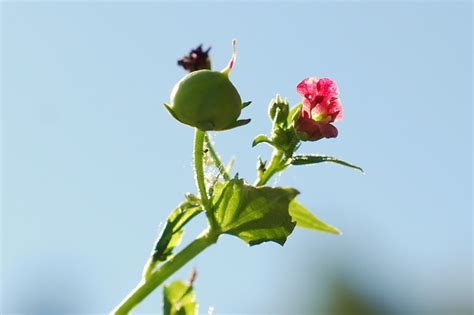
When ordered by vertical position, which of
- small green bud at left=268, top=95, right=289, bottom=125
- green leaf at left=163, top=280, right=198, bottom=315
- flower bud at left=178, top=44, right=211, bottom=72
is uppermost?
flower bud at left=178, top=44, right=211, bottom=72

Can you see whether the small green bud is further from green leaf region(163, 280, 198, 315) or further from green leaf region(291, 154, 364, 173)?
green leaf region(163, 280, 198, 315)

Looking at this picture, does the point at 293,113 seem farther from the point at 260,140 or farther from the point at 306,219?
the point at 306,219

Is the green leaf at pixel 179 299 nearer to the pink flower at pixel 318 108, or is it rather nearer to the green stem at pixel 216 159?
the green stem at pixel 216 159

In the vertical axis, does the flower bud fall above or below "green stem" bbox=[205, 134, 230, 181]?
above

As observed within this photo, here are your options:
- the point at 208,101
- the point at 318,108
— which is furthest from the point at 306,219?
the point at 208,101

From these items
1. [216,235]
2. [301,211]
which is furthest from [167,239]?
[301,211]

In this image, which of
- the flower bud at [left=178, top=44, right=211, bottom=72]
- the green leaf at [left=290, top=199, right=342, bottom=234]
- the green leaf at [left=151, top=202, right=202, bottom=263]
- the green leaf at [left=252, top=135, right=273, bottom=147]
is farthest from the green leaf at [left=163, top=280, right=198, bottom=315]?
the flower bud at [left=178, top=44, right=211, bottom=72]

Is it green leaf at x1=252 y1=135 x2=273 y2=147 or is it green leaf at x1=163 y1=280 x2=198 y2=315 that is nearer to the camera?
green leaf at x1=252 y1=135 x2=273 y2=147
